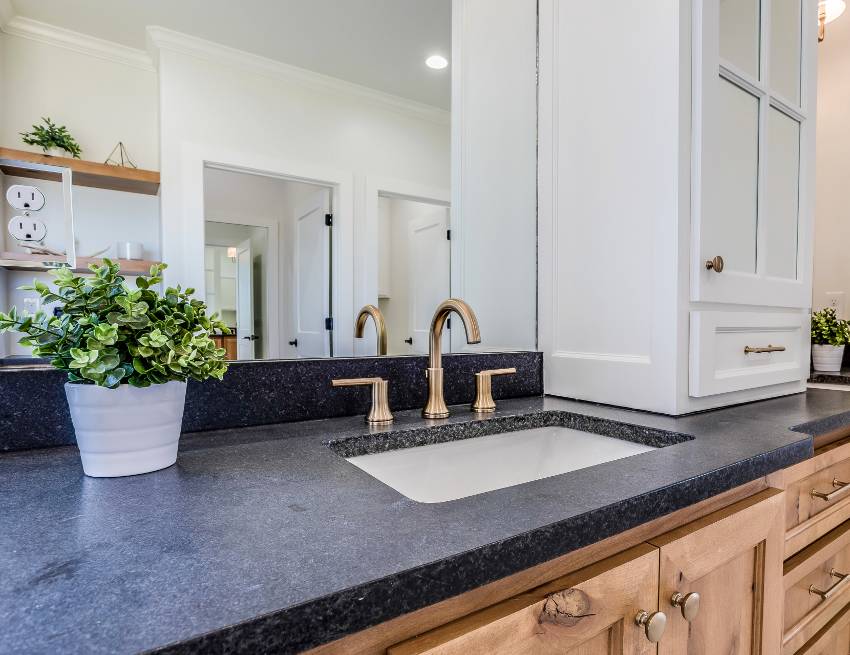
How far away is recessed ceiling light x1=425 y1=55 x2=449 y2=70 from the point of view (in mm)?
1171

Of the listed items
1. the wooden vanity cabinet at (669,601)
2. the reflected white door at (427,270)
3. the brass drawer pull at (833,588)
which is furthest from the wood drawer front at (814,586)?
the reflected white door at (427,270)

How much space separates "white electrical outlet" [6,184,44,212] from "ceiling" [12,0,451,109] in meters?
0.26

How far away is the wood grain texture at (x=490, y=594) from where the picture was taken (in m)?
0.41

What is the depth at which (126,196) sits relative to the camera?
821mm

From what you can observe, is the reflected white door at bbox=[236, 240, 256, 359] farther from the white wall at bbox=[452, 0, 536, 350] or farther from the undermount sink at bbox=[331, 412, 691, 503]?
the white wall at bbox=[452, 0, 536, 350]

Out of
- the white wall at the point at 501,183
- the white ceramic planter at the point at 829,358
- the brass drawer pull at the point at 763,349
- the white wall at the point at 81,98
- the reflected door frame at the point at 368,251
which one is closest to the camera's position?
the white wall at the point at 81,98

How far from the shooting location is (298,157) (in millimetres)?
991

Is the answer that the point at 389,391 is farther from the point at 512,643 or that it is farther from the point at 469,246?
the point at 512,643

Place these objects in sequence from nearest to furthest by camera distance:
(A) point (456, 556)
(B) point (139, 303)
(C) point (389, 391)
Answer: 1. (A) point (456, 556)
2. (B) point (139, 303)
3. (C) point (389, 391)

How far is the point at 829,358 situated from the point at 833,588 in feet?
3.27

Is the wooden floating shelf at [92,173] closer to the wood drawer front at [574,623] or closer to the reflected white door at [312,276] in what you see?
the reflected white door at [312,276]

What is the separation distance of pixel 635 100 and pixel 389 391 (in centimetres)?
85

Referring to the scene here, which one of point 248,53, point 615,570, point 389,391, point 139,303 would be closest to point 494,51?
point 248,53

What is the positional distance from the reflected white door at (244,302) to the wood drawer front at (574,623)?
641 mm
